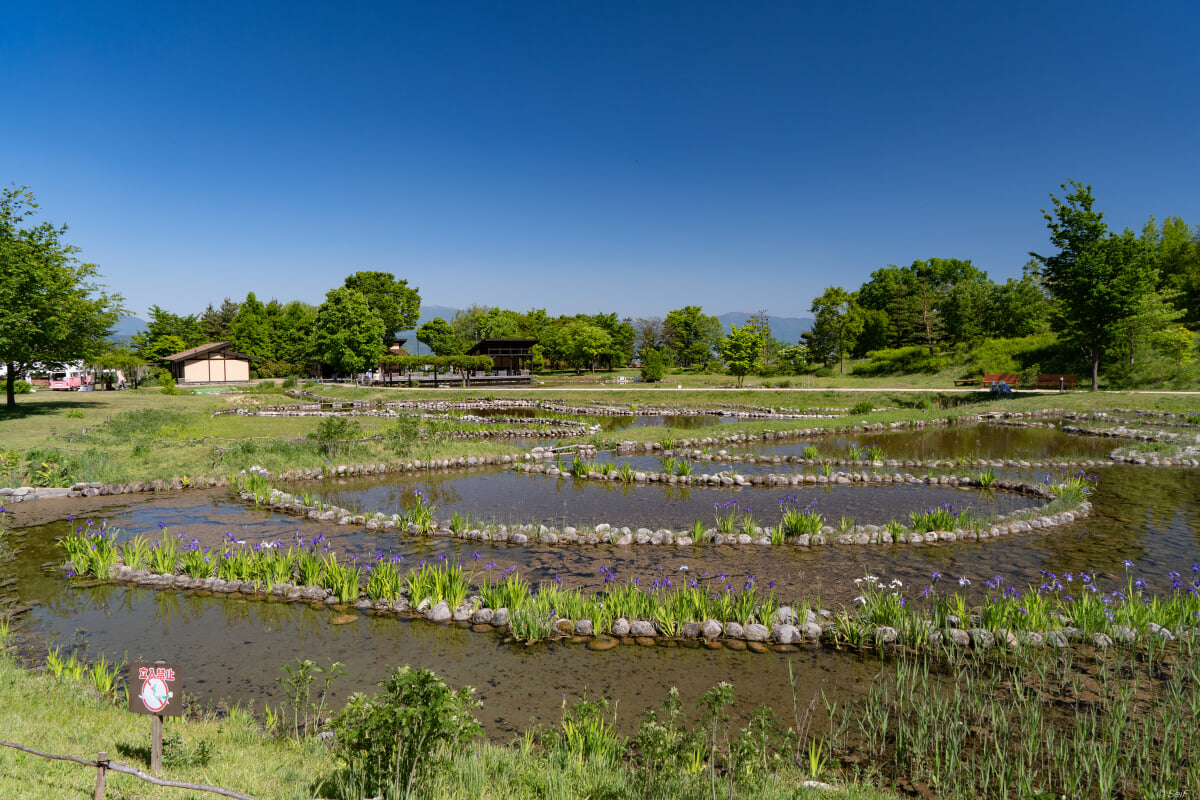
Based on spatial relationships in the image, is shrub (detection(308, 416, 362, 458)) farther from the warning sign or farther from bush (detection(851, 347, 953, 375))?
bush (detection(851, 347, 953, 375))

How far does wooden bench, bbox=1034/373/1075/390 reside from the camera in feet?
145

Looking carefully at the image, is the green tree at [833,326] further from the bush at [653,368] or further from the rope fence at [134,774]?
the rope fence at [134,774]

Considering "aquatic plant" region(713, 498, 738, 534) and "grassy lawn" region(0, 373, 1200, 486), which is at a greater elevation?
"grassy lawn" region(0, 373, 1200, 486)

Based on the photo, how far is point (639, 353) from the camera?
107 m

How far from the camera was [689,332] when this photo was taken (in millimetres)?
100812

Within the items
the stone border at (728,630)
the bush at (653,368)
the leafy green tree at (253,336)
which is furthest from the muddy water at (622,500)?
the leafy green tree at (253,336)

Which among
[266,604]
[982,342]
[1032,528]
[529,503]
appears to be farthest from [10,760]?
[982,342]

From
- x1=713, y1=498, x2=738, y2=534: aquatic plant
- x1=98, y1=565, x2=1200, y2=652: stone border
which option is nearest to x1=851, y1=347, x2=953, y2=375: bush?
→ x1=713, y1=498, x2=738, y2=534: aquatic plant

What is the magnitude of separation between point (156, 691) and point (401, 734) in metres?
1.67

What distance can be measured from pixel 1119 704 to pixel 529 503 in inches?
472

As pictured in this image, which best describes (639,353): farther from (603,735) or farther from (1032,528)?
(603,735)

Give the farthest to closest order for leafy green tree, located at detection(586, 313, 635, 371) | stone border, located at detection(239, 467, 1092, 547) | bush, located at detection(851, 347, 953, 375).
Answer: leafy green tree, located at detection(586, 313, 635, 371), bush, located at detection(851, 347, 953, 375), stone border, located at detection(239, 467, 1092, 547)

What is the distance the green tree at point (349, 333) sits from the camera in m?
64.0

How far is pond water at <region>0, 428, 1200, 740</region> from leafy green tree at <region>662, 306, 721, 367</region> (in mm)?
82246
